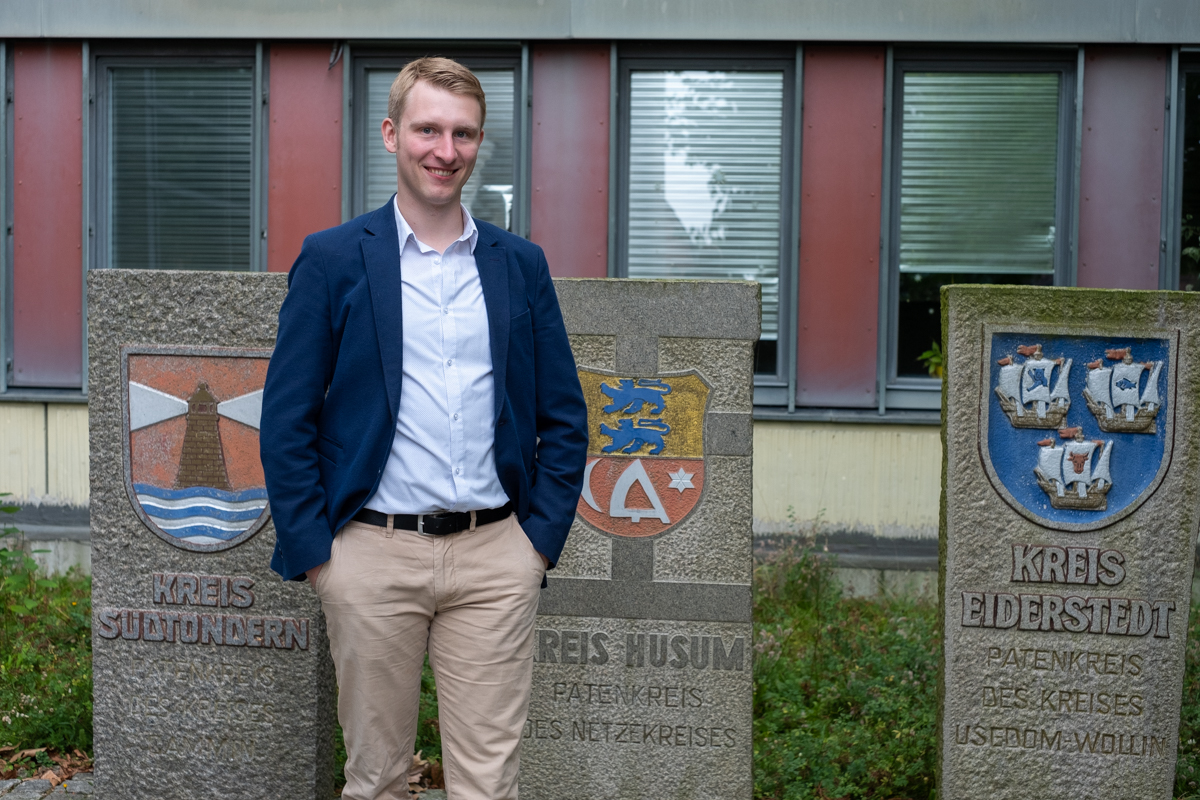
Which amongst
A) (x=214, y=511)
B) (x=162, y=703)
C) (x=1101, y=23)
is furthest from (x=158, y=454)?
(x=1101, y=23)

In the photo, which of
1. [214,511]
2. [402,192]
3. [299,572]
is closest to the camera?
[299,572]

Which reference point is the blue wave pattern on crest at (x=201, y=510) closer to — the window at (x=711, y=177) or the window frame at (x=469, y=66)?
the window frame at (x=469, y=66)

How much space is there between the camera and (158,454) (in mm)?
3760

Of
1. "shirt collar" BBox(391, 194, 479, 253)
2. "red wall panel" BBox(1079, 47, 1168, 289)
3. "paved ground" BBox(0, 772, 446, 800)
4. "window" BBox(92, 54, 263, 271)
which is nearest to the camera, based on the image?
"shirt collar" BBox(391, 194, 479, 253)

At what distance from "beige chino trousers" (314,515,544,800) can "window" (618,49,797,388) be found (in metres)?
5.14

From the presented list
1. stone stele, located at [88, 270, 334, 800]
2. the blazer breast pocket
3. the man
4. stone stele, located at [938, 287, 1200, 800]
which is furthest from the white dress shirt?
stone stele, located at [938, 287, 1200, 800]

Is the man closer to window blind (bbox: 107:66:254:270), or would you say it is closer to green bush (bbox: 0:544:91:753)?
green bush (bbox: 0:544:91:753)

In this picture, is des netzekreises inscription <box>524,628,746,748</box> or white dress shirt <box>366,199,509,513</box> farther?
des netzekreises inscription <box>524,628,746,748</box>

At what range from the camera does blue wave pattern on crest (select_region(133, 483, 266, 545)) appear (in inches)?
147

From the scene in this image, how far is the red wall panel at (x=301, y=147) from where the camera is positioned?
777 centimetres

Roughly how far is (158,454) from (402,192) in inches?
60.7

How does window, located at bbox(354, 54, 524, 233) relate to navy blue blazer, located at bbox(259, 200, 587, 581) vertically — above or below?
above

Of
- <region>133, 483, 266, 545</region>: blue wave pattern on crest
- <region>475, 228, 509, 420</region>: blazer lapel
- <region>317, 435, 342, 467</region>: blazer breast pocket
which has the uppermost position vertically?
<region>475, 228, 509, 420</region>: blazer lapel

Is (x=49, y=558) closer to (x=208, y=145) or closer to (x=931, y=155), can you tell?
(x=208, y=145)
